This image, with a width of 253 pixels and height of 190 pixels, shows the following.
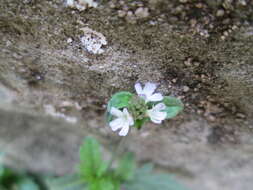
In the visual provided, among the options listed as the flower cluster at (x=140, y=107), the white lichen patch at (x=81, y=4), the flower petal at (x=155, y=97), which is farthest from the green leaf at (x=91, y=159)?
the white lichen patch at (x=81, y=4)

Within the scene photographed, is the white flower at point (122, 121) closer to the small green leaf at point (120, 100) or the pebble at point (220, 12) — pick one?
the small green leaf at point (120, 100)

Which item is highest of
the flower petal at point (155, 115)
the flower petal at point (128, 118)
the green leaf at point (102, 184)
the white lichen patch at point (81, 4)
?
the white lichen patch at point (81, 4)

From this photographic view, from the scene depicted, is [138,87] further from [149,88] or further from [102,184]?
[102,184]

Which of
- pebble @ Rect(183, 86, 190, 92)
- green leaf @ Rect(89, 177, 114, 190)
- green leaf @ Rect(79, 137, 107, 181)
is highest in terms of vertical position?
pebble @ Rect(183, 86, 190, 92)

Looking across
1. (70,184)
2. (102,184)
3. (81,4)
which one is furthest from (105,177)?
(81,4)

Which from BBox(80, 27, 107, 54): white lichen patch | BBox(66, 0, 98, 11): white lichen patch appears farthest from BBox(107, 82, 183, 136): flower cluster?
BBox(66, 0, 98, 11): white lichen patch

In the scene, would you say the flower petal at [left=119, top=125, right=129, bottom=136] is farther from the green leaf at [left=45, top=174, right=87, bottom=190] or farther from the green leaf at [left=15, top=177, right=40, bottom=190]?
the green leaf at [left=15, top=177, right=40, bottom=190]
